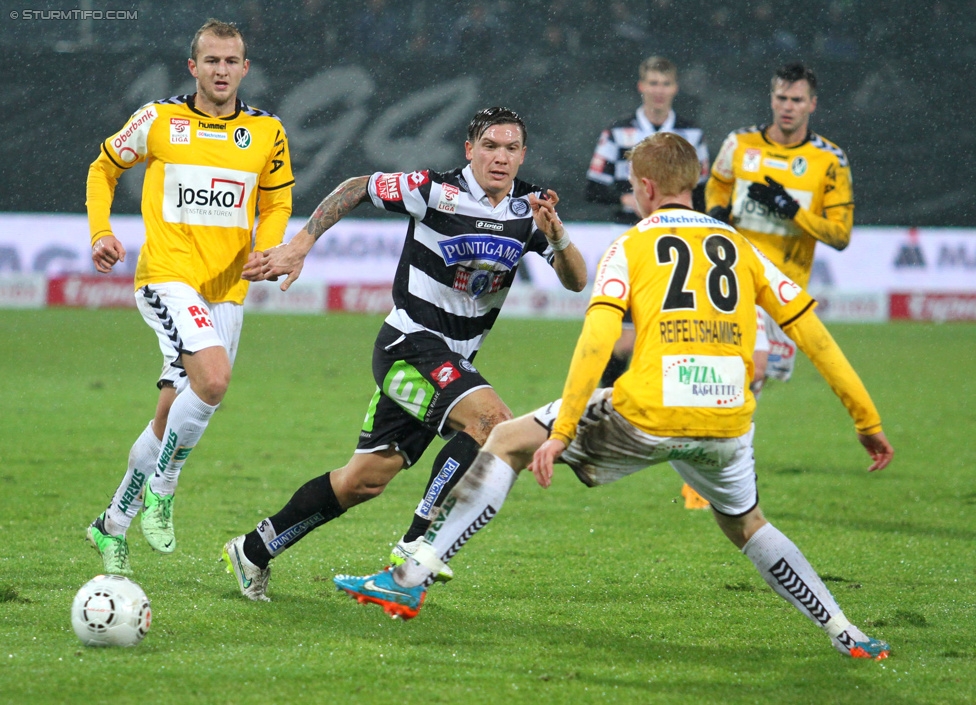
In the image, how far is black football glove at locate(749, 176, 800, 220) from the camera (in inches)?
307

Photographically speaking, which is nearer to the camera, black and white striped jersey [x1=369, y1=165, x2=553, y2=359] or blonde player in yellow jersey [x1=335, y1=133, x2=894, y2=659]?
blonde player in yellow jersey [x1=335, y1=133, x2=894, y2=659]

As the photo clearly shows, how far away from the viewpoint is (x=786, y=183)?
8180 mm

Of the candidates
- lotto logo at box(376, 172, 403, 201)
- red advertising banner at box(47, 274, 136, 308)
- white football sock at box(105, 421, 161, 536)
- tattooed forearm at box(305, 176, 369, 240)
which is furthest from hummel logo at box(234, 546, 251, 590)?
red advertising banner at box(47, 274, 136, 308)

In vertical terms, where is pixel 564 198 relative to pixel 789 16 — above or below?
below

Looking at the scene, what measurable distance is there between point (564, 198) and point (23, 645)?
18.0 metres

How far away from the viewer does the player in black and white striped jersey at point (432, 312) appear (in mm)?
4980

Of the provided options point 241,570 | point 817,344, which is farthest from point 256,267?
point 817,344

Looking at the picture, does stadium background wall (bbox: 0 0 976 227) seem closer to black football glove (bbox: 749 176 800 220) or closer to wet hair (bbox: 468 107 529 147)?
black football glove (bbox: 749 176 800 220)

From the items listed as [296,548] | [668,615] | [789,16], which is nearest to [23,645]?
[296,548]

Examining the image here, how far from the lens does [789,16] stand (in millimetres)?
22359

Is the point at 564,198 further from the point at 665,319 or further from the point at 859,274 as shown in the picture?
the point at 665,319

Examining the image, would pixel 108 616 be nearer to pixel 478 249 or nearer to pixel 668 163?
pixel 478 249

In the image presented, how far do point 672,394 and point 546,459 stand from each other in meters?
0.49

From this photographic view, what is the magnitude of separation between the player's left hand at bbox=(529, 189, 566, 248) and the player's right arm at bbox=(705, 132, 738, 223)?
3.61m
